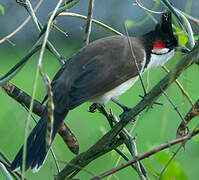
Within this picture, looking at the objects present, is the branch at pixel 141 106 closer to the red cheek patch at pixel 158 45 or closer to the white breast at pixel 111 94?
the white breast at pixel 111 94

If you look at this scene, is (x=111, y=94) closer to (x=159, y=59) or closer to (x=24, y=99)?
(x=159, y=59)

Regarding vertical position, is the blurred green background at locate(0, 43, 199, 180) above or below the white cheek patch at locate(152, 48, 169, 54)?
below

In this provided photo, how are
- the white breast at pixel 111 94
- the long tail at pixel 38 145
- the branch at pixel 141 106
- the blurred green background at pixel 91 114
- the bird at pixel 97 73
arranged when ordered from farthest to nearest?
1. the white breast at pixel 111 94
2. the bird at pixel 97 73
3. the long tail at pixel 38 145
4. the blurred green background at pixel 91 114
5. the branch at pixel 141 106

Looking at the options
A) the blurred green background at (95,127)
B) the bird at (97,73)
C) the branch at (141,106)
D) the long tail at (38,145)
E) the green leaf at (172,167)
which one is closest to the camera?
the green leaf at (172,167)

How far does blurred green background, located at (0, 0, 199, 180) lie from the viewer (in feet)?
5.45

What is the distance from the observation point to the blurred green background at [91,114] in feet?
5.45

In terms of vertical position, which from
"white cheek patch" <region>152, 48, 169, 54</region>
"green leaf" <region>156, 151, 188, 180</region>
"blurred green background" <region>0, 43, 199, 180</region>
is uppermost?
"green leaf" <region>156, 151, 188, 180</region>

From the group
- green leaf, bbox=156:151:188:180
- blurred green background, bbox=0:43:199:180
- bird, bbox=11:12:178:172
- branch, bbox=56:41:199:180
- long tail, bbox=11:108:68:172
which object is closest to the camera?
green leaf, bbox=156:151:188:180

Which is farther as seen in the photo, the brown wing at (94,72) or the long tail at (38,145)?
the brown wing at (94,72)

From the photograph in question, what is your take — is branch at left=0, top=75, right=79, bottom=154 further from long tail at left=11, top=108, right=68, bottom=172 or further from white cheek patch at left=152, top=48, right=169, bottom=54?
white cheek patch at left=152, top=48, right=169, bottom=54

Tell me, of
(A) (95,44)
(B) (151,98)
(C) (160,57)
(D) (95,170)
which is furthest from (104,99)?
(D) (95,170)

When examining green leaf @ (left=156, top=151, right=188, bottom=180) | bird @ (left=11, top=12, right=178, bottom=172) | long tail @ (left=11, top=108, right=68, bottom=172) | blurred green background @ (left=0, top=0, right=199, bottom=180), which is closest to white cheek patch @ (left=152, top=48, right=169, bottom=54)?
bird @ (left=11, top=12, right=178, bottom=172)

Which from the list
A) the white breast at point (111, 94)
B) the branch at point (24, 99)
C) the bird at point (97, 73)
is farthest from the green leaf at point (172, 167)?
the white breast at point (111, 94)

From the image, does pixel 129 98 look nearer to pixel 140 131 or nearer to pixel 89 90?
pixel 140 131
